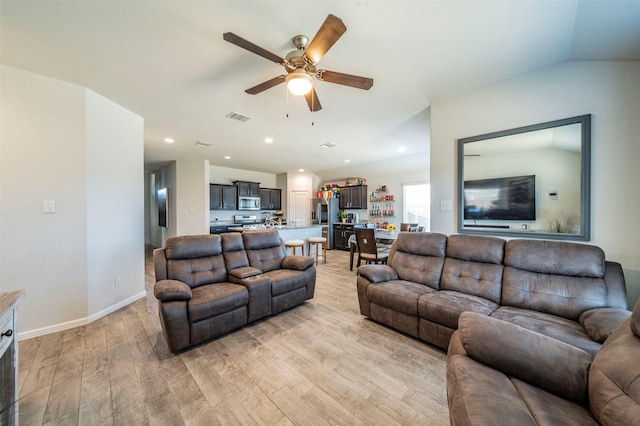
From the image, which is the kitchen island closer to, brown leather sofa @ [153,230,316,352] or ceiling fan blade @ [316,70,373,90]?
brown leather sofa @ [153,230,316,352]

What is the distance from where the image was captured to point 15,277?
230 cm

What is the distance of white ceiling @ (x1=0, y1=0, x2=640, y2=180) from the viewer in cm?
167

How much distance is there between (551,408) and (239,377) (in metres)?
1.87

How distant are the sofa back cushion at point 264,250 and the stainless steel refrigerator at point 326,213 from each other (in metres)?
4.37

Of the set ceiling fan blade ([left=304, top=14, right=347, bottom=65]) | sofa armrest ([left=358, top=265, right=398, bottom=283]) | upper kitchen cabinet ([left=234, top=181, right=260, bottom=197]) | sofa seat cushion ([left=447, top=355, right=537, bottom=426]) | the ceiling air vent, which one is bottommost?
sofa seat cushion ([left=447, top=355, right=537, bottom=426])

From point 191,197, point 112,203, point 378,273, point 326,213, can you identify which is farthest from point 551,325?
point 191,197

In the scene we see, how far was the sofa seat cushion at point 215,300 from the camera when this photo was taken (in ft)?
7.12

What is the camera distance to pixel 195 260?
2.75 m

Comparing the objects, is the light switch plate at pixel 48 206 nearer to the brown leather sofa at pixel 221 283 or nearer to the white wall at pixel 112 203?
the white wall at pixel 112 203

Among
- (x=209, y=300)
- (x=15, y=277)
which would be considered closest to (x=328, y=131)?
(x=209, y=300)

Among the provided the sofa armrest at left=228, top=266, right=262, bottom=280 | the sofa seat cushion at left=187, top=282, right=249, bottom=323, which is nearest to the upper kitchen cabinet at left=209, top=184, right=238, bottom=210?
the sofa armrest at left=228, top=266, right=262, bottom=280

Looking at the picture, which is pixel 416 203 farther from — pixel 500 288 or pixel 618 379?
pixel 618 379

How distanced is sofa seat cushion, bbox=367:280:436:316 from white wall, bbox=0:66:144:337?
10.6 feet

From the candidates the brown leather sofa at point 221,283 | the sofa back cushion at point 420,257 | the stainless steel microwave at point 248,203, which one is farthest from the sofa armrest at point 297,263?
the stainless steel microwave at point 248,203
